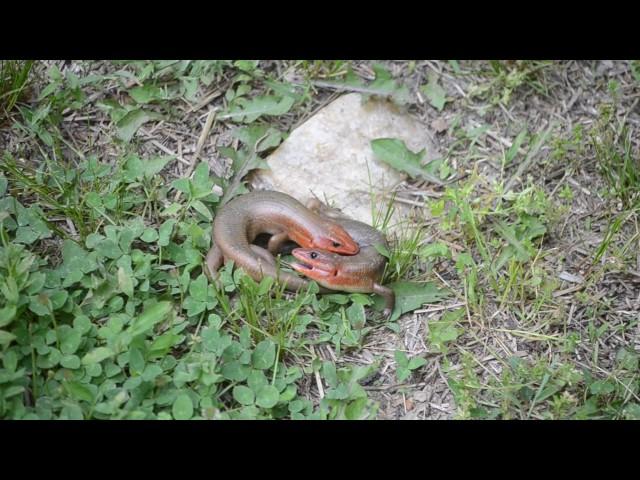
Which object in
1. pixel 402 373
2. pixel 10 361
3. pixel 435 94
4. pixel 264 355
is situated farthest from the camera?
pixel 435 94

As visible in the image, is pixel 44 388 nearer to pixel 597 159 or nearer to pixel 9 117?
pixel 9 117

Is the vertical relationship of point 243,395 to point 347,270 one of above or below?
below

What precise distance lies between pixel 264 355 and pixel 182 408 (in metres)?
0.58

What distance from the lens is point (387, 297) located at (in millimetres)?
4367

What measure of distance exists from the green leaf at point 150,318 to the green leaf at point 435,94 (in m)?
2.73

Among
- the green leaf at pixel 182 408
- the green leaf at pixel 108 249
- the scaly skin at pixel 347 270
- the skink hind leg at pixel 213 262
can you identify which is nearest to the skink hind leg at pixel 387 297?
the scaly skin at pixel 347 270

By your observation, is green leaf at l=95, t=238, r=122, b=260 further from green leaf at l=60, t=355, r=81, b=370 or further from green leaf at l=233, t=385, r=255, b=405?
green leaf at l=233, t=385, r=255, b=405

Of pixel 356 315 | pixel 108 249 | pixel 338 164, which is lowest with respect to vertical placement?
pixel 356 315

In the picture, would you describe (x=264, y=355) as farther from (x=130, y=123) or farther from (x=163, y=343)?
(x=130, y=123)

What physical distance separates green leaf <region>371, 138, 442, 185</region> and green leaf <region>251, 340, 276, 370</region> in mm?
1857

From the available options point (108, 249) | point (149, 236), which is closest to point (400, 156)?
point (149, 236)

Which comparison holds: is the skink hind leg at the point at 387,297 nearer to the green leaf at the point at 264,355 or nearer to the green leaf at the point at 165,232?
the green leaf at the point at 264,355

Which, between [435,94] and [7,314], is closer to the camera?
[7,314]

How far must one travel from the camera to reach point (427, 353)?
164 inches
